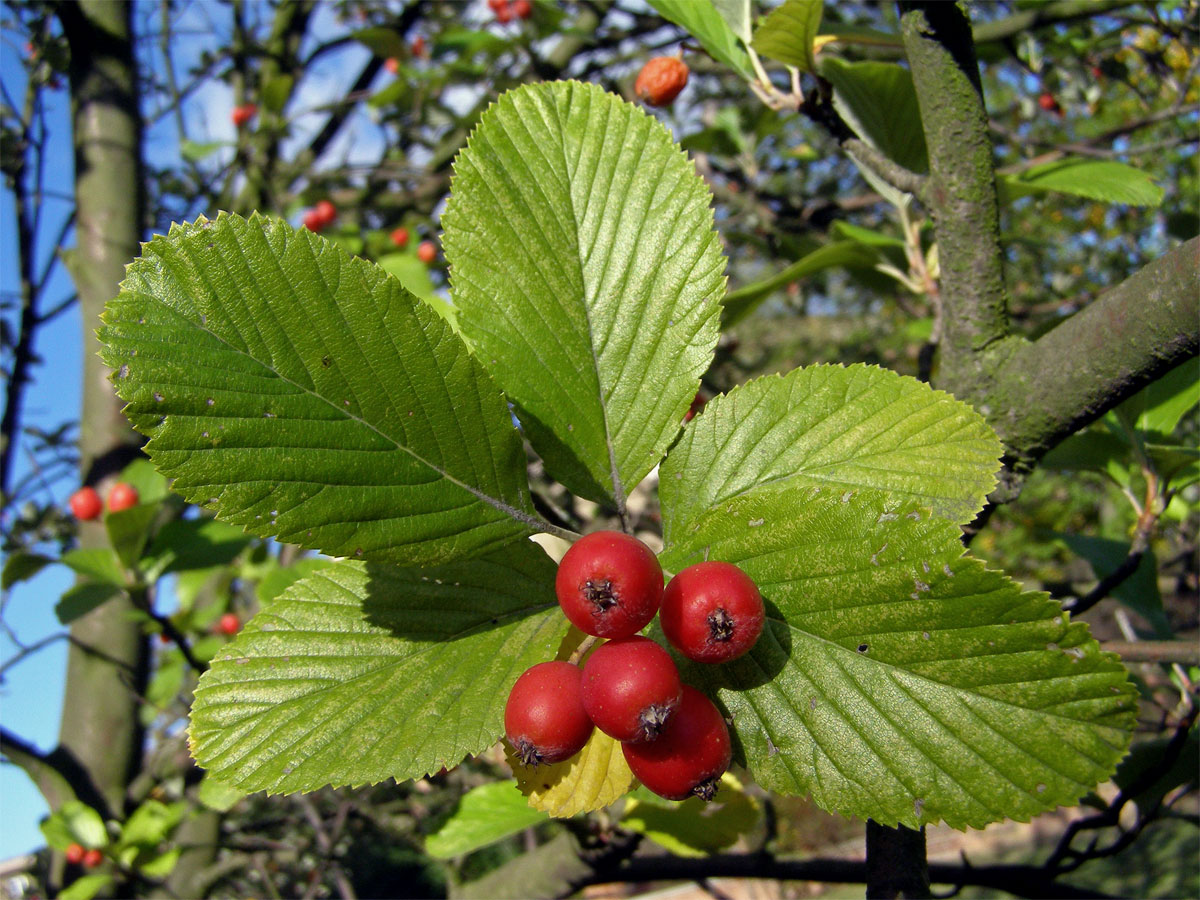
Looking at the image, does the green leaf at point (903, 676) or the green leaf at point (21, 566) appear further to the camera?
the green leaf at point (21, 566)

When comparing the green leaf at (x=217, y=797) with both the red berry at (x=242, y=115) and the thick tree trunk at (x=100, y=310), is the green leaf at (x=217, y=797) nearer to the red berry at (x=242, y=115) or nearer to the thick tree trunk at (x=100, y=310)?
the thick tree trunk at (x=100, y=310)

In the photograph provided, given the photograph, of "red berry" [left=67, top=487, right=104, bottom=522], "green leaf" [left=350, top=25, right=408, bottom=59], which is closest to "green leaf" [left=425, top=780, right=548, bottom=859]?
"red berry" [left=67, top=487, right=104, bottom=522]

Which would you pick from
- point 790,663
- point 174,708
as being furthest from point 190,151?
point 790,663

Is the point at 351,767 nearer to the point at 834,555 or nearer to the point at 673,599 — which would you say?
the point at 673,599

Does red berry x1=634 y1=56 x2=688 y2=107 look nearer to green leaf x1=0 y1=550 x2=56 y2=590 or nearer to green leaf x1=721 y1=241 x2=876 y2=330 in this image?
green leaf x1=721 y1=241 x2=876 y2=330

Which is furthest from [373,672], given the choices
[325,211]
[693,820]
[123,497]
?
[325,211]

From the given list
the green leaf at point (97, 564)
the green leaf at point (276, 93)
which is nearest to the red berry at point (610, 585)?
the green leaf at point (97, 564)

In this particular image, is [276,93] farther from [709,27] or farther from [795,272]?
[795,272]
